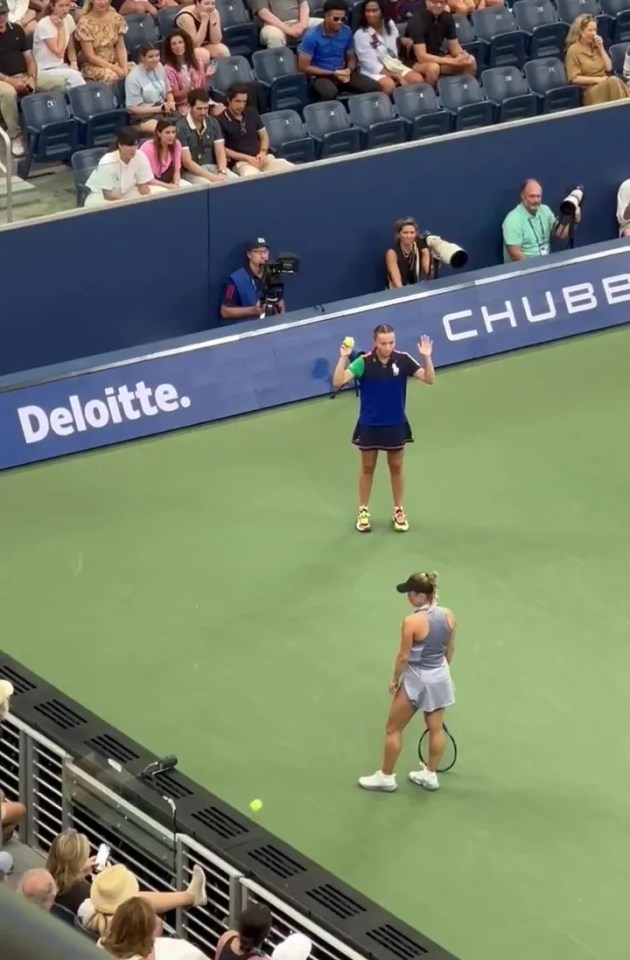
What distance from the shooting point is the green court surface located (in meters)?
8.57

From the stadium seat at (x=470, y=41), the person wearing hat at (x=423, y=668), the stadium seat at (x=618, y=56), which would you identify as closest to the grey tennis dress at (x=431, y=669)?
the person wearing hat at (x=423, y=668)

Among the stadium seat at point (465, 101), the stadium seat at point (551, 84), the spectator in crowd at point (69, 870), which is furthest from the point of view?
the stadium seat at point (551, 84)

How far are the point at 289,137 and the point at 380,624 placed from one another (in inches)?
267

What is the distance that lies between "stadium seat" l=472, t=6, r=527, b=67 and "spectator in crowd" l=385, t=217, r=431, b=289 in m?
3.91

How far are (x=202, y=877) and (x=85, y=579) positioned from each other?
5.00 m

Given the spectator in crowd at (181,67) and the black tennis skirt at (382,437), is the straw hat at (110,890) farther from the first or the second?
the spectator in crowd at (181,67)

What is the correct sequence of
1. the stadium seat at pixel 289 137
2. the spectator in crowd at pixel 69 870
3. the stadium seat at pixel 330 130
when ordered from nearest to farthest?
the spectator in crowd at pixel 69 870, the stadium seat at pixel 289 137, the stadium seat at pixel 330 130

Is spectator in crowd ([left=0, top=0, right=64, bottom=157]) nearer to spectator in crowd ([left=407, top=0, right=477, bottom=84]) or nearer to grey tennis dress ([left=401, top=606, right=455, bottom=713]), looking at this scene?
spectator in crowd ([left=407, top=0, right=477, bottom=84])

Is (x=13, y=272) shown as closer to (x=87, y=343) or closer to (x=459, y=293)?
(x=87, y=343)

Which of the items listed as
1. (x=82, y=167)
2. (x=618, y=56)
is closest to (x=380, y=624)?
(x=82, y=167)

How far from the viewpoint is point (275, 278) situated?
14.6m

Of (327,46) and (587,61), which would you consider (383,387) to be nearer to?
(327,46)

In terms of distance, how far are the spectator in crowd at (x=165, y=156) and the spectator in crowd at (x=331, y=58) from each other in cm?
271

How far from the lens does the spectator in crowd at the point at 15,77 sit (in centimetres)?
1469
